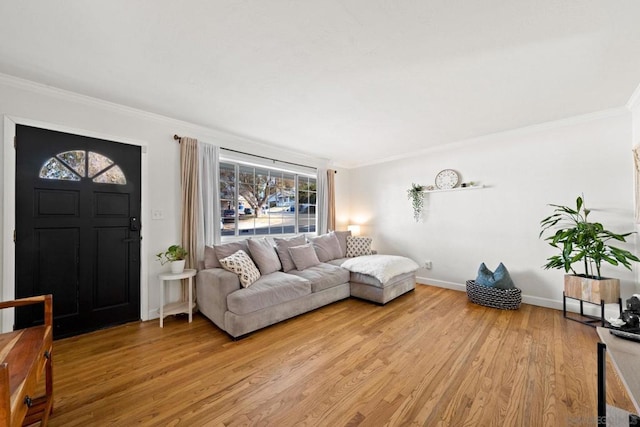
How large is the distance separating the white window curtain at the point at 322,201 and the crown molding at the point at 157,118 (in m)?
0.55

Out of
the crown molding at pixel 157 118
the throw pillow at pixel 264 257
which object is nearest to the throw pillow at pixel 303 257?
the throw pillow at pixel 264 257

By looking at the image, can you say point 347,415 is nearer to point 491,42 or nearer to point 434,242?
point 491,42

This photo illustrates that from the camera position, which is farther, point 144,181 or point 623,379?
point 144,181

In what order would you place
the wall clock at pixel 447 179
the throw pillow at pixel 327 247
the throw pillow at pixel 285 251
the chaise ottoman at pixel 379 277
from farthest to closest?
the throw pillow at pixel 327 247 < the wall clock at pixel 447 179 < the throw pillow at pixel 285 251 < the chaise ottoman at pixel 379 277

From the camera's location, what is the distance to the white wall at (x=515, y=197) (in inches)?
114

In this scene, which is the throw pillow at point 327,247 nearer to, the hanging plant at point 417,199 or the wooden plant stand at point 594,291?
the hanging plant at point 417,199

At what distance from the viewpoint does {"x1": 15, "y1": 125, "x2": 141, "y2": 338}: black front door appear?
2.29 m

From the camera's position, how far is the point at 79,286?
8.31 ft

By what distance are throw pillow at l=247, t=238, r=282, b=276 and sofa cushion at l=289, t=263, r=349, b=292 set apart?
11.1 inches

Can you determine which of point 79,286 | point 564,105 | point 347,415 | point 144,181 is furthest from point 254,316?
point 564,105

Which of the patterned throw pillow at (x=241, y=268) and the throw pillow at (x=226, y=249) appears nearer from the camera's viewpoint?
the patterned throw pillow at (x=241, y=268)

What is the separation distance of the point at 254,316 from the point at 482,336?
2.37m

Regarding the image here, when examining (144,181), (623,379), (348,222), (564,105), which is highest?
(564,105)

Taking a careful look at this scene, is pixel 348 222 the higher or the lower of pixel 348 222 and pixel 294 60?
the lower
